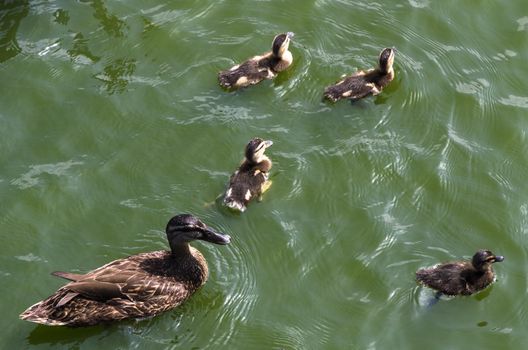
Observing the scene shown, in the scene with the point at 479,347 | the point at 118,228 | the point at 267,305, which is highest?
the point at 118,228

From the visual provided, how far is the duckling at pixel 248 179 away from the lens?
6.69m

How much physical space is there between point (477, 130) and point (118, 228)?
10.2 feet

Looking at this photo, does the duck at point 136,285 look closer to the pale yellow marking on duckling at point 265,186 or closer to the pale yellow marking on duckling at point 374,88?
the pale yellow marking on duckling at point 265,186

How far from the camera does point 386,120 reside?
292 inches

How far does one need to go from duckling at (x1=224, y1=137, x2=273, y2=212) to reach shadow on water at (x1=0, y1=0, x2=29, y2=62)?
8.16 feet

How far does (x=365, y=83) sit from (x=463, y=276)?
198cm

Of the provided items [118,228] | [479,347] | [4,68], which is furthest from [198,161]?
[479,347]

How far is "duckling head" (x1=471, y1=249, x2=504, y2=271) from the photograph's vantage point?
242 inches

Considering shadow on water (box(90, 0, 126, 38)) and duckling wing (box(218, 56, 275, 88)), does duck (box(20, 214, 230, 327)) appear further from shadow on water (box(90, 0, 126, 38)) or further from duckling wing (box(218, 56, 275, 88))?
shadow on water (box(90, 0, 126, 38))

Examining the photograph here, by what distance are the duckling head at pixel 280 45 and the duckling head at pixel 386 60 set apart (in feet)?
2.69

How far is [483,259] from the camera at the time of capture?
615 cm

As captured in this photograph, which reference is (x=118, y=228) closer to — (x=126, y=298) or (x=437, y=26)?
(x=126, y=298)

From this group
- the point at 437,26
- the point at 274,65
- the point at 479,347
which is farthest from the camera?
the point at 437,26

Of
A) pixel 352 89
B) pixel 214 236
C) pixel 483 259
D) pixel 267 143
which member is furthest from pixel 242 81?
pixel 483 259
